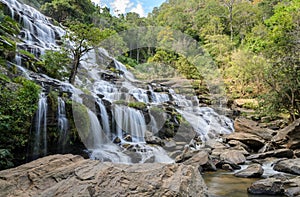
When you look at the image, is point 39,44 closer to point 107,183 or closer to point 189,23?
point 107,183

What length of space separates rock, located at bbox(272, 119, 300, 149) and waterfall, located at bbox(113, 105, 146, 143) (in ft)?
17.8

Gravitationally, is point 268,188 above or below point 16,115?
below

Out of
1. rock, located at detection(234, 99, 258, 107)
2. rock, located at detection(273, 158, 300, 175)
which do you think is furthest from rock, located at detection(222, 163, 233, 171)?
rock, located at detection(234, 99, 258, 107)

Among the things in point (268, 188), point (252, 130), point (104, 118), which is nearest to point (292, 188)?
point (268, 188)

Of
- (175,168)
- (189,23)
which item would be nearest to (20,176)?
(175,168)

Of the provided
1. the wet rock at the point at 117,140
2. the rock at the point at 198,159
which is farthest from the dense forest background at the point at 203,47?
the rock at the point at 198,159

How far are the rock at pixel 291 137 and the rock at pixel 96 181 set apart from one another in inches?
292

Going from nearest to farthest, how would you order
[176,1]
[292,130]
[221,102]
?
1. [292,130]
2. [221,102]
3. [176,1]

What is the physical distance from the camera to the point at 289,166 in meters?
6.50

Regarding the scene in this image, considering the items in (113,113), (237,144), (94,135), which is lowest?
(237,144)

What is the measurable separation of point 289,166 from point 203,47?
72.4ft

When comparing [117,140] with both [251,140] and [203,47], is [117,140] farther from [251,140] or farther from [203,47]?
[203,47]

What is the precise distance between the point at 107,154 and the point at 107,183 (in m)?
5.50

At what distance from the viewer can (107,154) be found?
8039 millimetres
